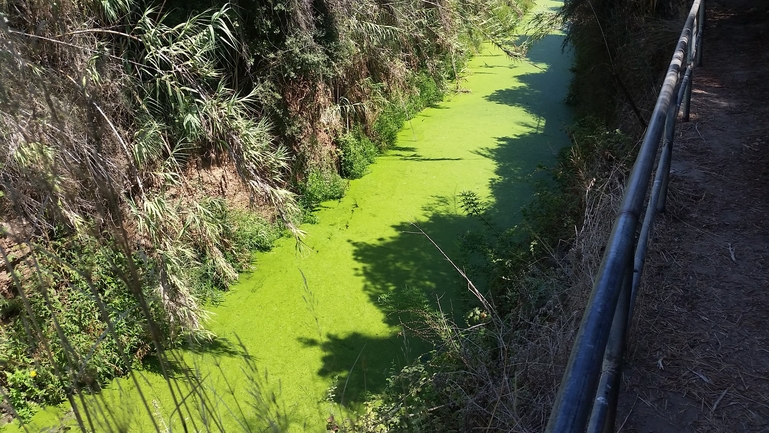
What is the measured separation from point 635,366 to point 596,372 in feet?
4.62

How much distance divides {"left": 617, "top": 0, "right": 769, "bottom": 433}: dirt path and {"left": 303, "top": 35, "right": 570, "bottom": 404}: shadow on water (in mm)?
1179

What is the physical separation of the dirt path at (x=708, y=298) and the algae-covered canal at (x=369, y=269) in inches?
54.3

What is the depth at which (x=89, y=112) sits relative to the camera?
110 centimetres

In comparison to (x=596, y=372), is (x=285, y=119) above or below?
below

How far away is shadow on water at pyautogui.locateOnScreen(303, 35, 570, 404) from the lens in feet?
14.4

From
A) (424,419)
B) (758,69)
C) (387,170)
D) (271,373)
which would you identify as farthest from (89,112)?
(387,170)

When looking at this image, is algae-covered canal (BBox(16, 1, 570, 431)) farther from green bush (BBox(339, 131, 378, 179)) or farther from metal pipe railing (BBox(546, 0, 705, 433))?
metal pipe railing (BBox(546, 0, 705, 433))

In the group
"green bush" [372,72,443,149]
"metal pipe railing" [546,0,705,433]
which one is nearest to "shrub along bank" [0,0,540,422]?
"green bush" [372,72,443,149]

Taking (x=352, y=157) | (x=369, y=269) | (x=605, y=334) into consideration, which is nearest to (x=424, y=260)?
(x=369, y=269)

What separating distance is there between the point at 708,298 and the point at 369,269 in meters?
3.61

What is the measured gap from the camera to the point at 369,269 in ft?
18.1

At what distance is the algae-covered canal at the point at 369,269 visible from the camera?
13.8ft

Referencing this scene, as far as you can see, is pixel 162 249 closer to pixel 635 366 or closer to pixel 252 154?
pixel 252 154

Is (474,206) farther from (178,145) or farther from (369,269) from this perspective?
(178,145)
